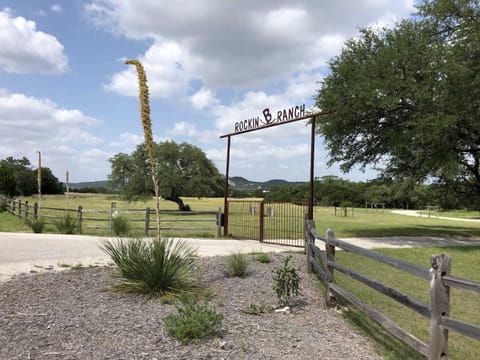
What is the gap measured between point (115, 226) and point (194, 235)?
308 cm

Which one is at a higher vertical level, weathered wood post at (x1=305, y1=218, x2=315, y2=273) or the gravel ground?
weathered wood post at (x1=305, y1=218, x2=315, y2=273)

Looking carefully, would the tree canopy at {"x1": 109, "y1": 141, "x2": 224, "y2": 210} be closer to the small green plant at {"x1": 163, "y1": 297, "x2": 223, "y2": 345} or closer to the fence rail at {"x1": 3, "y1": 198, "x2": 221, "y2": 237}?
the fence rail at {"x1": 3, "y1": 198, "x2": 221, "y2": 237}

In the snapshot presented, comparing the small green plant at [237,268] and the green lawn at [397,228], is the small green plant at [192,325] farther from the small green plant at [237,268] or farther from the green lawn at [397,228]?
the green lawn at [397,228]

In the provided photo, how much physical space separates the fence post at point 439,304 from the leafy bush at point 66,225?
49.5ft

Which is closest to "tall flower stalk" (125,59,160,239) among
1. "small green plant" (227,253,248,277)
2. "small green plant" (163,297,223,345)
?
"small green plant" (227,253,248,277)

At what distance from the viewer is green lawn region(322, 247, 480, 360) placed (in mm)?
5223

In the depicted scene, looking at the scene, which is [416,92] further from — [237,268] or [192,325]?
[192,325]

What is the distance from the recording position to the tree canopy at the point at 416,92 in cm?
1410

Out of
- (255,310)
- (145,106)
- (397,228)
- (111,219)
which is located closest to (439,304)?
(255,310)

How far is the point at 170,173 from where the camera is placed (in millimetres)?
41875

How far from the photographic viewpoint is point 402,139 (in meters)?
15.3

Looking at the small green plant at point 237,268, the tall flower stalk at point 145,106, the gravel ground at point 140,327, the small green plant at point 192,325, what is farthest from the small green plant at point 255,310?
the tall flower stalk at point 145,106

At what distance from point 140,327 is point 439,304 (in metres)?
3.29

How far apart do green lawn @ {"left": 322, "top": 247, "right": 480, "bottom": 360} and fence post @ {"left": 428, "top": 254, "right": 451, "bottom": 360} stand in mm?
932
